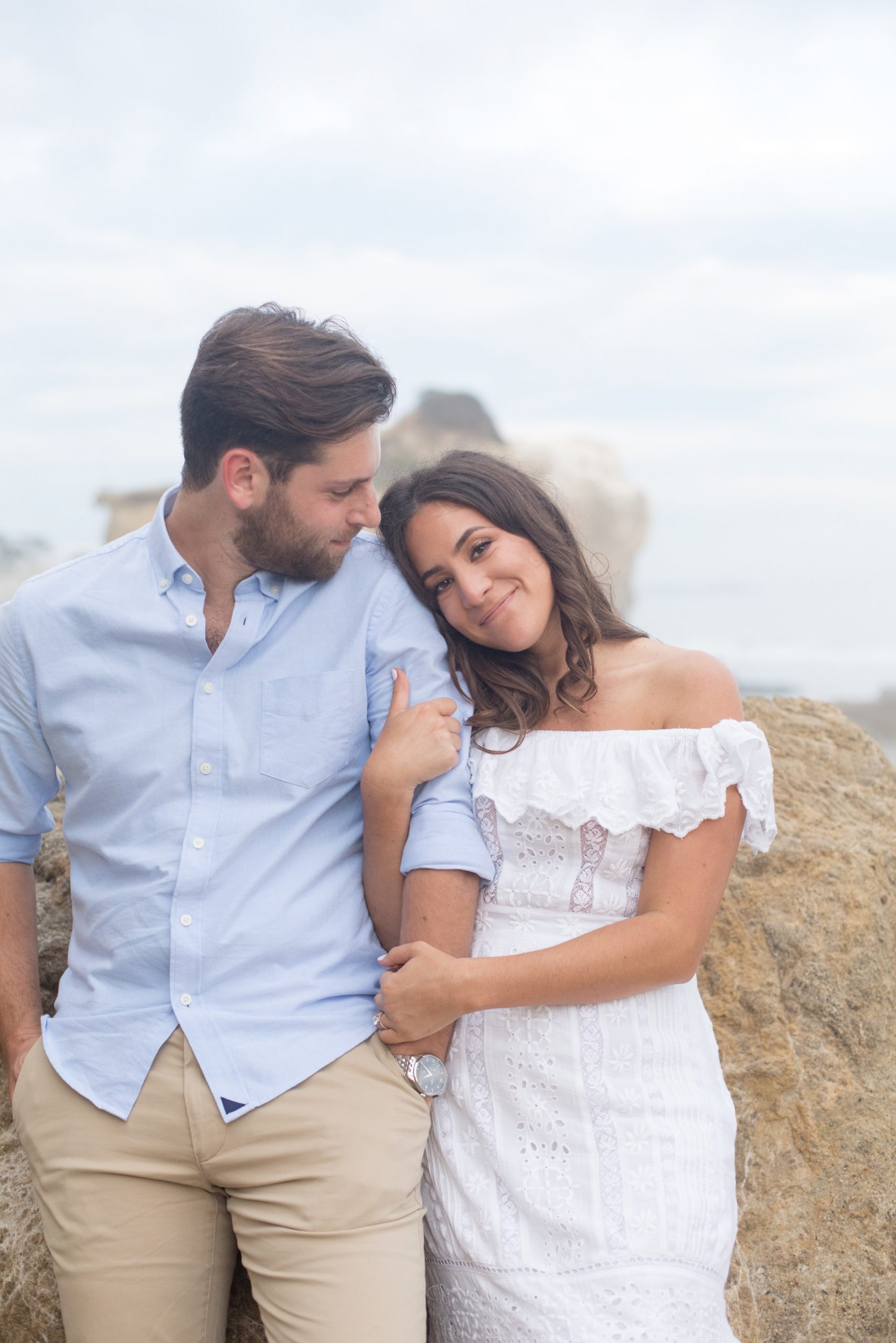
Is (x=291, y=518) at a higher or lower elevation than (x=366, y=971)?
A: higher

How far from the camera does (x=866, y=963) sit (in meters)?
2.74

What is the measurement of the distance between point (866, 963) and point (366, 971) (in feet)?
4.15

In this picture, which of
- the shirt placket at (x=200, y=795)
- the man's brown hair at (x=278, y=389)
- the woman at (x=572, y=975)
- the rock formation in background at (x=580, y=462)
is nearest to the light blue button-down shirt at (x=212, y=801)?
the shirt placket at (x=200, y=795)

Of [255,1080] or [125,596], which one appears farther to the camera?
[125,596]

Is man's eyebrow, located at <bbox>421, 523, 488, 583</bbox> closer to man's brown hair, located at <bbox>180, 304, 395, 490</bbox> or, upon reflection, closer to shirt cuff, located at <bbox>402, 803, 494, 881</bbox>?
man's brown hair, located at <bbox>180, 304, 395, 490</bbox>

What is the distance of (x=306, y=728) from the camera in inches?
88.5

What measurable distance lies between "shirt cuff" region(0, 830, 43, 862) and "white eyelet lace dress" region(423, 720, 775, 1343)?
0.98m

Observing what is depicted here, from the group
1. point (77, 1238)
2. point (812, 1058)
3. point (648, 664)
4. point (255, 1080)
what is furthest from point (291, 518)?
point (812, 1058)

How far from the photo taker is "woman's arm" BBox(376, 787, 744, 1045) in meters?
2.09

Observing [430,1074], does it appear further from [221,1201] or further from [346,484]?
[346,484]

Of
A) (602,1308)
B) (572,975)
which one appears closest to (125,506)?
(572,975)

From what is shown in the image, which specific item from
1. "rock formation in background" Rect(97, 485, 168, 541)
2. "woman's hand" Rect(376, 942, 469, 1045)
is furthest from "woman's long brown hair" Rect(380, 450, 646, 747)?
"rock formation in background" Rect(97, 485, 168, 541)

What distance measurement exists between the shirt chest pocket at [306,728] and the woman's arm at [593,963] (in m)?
0.39

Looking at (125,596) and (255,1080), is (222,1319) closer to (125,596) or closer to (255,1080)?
(255,1080)
